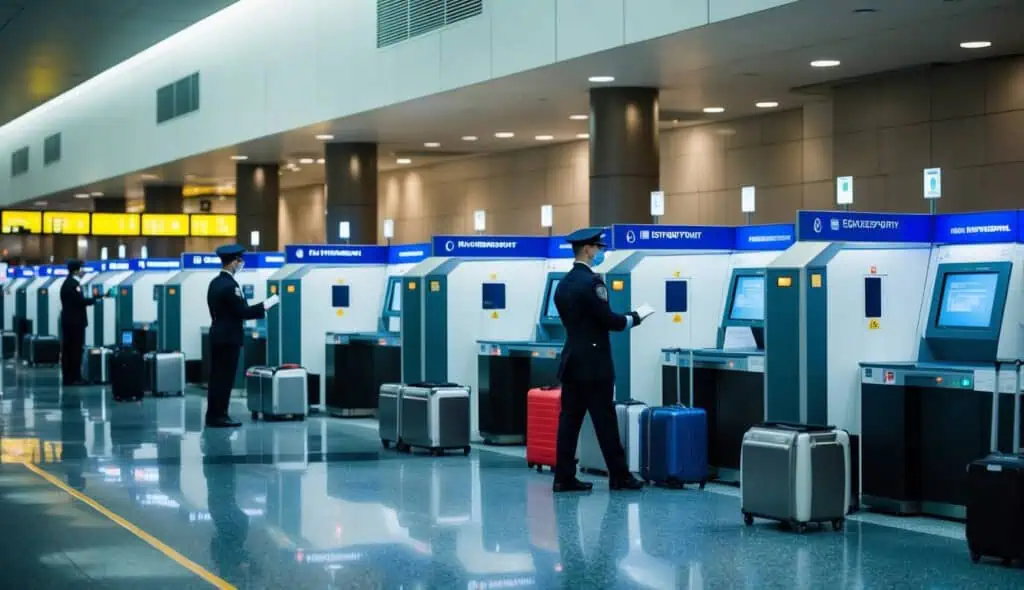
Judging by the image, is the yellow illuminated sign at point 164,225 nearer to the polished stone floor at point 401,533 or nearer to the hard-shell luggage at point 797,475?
the polished stone floor at point 401,533

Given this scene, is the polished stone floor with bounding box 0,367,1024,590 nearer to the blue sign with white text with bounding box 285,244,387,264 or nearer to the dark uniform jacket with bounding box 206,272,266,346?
the dark uniform jacket with bounding box 206,272,266,346

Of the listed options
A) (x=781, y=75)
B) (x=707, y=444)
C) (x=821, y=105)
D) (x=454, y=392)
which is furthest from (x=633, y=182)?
(x=707, y=444)

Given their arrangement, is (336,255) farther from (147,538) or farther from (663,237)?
(147,538)

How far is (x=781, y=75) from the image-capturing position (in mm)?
15805

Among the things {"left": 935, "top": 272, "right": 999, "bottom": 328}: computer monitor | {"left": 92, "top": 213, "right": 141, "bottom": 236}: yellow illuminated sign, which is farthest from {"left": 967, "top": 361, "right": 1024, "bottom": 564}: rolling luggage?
{"left": 92, "top": 213, "right": 141, "bottom": 236}: yellow illuminated sign

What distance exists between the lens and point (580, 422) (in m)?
10.0

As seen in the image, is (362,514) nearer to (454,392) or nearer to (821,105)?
(454,392)

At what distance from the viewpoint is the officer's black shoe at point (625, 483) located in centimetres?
1012

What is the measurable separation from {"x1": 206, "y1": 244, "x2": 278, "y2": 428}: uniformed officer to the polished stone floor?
7.58 ft

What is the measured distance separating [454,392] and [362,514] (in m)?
3.44

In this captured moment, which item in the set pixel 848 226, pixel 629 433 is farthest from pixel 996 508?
pixel 629 433

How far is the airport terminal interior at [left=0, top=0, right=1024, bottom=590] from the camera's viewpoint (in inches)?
317

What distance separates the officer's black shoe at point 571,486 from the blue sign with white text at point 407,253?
6240 millimetres

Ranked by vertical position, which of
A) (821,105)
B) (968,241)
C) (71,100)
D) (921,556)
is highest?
(71,100)
